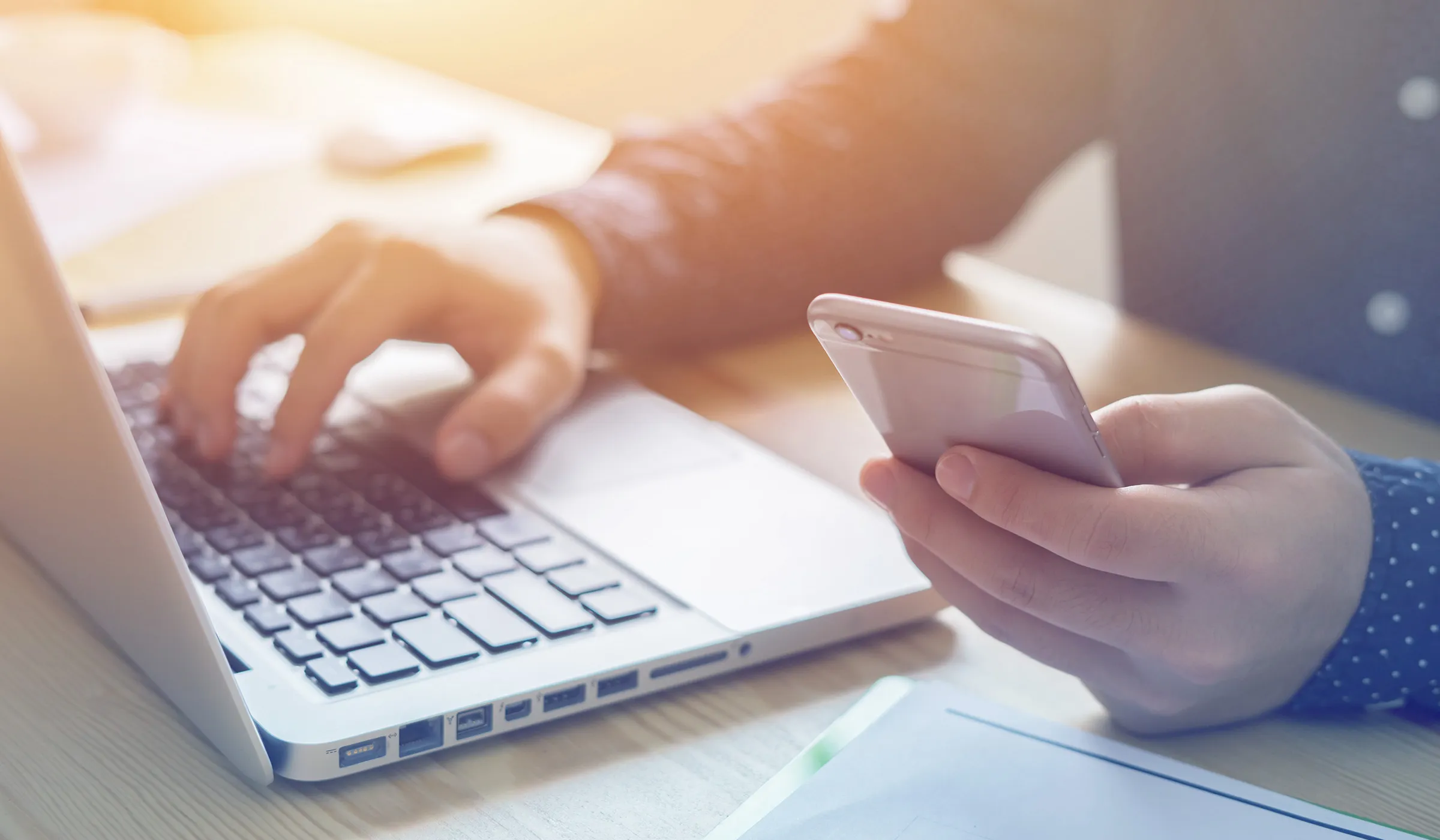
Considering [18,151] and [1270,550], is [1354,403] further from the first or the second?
[18,151]

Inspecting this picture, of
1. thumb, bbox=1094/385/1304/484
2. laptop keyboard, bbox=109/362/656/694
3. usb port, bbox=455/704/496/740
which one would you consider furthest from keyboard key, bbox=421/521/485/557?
thumb, bbox=1094/385/1304/484

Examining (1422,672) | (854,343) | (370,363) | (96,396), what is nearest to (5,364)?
(96,396)

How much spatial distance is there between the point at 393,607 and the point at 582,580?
2.7 inches

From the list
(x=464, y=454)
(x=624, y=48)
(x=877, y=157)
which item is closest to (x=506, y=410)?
(x=464, y=454)

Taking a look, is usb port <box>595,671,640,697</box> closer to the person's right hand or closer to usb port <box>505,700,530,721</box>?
usb port <box>505,700,530,721</box>

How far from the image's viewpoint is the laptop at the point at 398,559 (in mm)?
364

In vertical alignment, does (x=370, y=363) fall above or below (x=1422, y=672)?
below

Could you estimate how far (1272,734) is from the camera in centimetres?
45

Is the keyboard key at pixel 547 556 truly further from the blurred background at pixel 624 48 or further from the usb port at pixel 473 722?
Answer: the blurred background at pixel 624 48

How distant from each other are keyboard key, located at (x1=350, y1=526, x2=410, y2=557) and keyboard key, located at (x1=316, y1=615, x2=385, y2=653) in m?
0.06

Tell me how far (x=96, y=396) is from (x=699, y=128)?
1.85 ft

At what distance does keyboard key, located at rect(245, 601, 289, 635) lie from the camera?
440 mm

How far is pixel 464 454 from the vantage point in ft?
1.87

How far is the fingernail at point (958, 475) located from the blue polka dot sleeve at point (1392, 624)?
157mm
